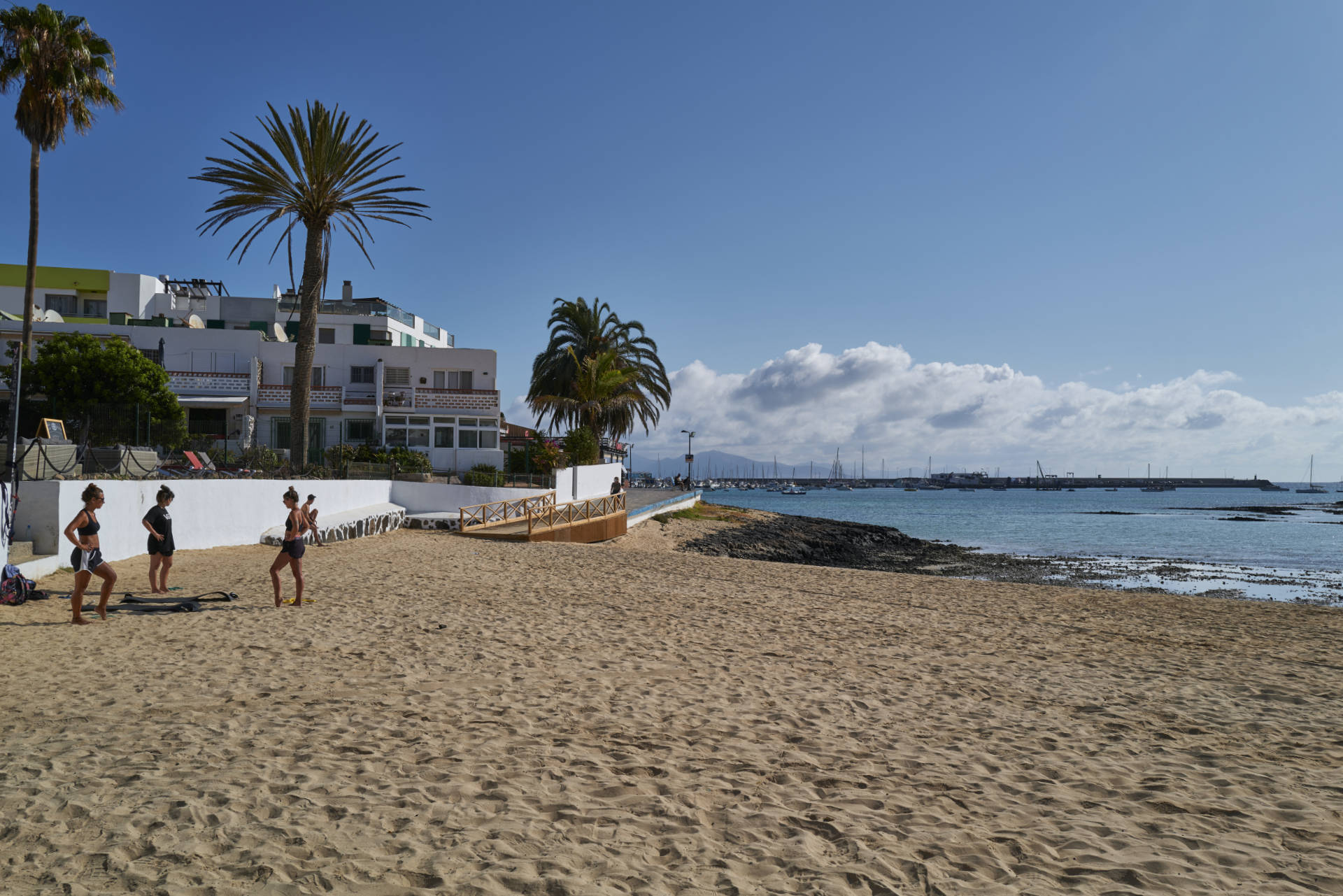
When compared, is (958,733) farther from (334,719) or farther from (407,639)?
(407,639)

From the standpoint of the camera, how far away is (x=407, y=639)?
958cm

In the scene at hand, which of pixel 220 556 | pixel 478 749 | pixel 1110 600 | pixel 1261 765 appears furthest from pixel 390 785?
pixel 1110 600

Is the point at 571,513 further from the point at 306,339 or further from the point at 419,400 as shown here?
the point at 419,400

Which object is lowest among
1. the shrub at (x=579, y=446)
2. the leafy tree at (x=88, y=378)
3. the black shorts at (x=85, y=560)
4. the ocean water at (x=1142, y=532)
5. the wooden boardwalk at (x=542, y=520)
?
the ocean water at (x=1142, y=532)

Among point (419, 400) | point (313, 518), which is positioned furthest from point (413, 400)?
point (313, 518)

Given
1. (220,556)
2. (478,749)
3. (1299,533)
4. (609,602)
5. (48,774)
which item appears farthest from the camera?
(1299,533)

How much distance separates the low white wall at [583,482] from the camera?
31188 millimetres

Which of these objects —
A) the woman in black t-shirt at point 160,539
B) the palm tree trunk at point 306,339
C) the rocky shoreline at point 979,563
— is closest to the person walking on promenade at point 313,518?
the woman in black t-shirt at point 160,539

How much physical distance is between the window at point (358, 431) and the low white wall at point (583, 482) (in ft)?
34.6

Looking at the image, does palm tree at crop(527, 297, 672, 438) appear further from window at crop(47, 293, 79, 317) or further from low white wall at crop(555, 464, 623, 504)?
window at crop(47, 293, 79, 317)

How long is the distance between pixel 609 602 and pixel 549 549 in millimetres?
8568

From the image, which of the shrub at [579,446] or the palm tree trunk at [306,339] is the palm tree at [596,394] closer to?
the shrub at [579,446]

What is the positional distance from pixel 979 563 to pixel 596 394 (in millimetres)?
19315

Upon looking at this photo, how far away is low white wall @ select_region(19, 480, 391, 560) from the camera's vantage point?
1261cm
